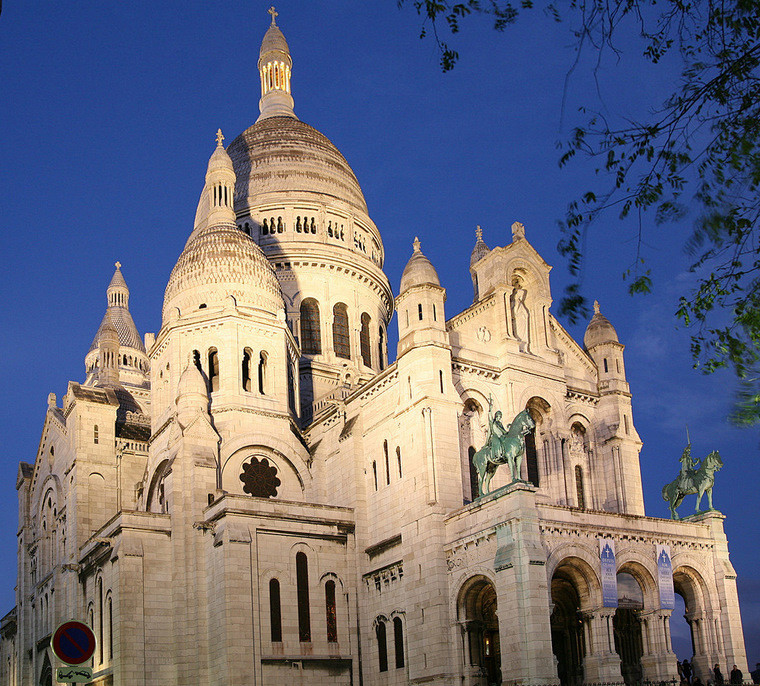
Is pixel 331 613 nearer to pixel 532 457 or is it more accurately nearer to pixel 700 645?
pixel 532 457

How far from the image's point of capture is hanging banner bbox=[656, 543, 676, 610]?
1756 inches

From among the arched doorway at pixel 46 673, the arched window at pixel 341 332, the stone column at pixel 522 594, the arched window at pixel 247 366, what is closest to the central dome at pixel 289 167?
the arched window at pixel 341 332

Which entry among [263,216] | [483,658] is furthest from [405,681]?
[263,216]

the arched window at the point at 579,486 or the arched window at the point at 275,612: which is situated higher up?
the arched window at the point at 579,486

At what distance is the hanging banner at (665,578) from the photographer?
146ft

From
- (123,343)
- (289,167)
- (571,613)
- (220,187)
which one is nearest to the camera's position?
(571,613)

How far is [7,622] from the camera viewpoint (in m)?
66.1

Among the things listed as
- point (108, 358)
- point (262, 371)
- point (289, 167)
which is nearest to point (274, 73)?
point (289, 167)

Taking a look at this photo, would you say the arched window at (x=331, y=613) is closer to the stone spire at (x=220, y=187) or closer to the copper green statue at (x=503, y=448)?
the copper green statue at (x=503, y=448)

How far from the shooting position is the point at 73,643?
17.8 metres

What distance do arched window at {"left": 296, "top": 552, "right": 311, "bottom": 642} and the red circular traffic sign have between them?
30.2 m

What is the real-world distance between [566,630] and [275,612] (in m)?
13.3

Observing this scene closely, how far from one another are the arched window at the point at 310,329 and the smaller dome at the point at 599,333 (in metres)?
18.2

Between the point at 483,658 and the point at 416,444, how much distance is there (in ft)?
32.0
